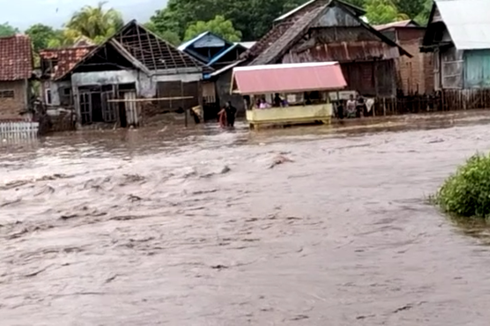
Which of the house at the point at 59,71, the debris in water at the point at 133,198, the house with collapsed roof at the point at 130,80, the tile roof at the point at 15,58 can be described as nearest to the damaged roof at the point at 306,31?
the house with collapsed roof at the point at 130,80

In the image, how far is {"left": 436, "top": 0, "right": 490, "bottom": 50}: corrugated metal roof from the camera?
39938 mm

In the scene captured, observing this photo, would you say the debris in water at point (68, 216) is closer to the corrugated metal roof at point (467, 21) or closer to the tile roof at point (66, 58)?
the corrugated metal roof at point (467, 21)

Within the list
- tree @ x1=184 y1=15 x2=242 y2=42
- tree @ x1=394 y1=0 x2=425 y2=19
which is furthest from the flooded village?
tree @ x1=394 y1=0 x2=425 y2=19

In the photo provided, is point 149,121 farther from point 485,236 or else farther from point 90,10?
point 485,236

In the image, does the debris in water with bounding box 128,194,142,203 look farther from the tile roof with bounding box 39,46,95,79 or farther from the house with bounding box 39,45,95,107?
the tile roof with bounding box 39,46,95,79

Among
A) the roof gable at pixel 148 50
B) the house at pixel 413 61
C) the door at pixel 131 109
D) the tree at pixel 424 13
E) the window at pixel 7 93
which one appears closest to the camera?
the roof gable at pixel 148 50

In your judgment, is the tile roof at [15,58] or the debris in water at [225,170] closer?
the debris in water at [225,170]

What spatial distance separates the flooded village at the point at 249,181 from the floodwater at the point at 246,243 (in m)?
0.04

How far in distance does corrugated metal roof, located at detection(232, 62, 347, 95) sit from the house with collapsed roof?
9.30 m

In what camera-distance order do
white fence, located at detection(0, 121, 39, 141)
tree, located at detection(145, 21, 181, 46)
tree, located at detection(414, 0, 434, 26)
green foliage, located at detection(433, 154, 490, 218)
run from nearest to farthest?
green foliage, located at detection(433, 154, 490, 218)
white fence, located at detection(0, 121, 39, 141)
tree, located at detection(145, 21, 181, 46)
tree, located at detection(414, 0, 434, 26)

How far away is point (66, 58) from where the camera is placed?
4428 centimetres

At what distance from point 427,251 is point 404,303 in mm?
2250

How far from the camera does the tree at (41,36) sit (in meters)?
70.2

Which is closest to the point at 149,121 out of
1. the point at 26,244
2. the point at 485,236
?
the point at 26,244
